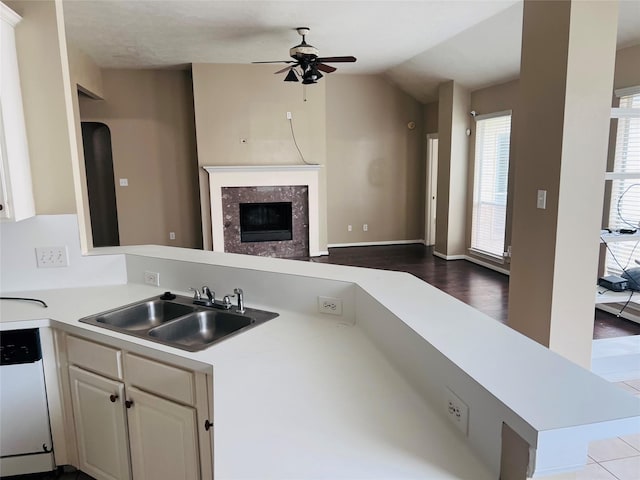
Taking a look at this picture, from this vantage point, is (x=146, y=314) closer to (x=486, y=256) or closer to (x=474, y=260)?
(x=486, y=256)

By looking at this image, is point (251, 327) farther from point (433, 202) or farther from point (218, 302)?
point (433, 202)

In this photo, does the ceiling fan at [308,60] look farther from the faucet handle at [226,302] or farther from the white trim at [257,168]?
the faucet handle at [226,302]

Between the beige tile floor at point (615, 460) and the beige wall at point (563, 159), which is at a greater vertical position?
the beige wall at point (563, 159)

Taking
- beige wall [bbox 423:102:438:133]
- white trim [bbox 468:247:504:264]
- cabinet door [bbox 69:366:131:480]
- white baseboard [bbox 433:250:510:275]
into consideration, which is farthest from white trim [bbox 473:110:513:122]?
cabinet door [bbox 69:366:131:480]

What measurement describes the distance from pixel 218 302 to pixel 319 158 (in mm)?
4773

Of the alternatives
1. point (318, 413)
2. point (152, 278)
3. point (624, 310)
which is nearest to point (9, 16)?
point (152, 278)

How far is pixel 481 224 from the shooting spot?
6328 millimetres

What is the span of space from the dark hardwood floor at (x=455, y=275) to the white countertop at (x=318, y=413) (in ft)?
10.1

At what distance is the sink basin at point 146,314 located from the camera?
6.75 ft

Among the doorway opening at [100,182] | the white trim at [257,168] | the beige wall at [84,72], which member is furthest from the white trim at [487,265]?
the beige wall at [84,72]

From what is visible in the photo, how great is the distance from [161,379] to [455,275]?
4.70m

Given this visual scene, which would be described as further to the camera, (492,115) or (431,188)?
(431,188)

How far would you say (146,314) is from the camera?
85.5 inches

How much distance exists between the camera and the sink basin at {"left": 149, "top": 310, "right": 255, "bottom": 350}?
1.94 meters
